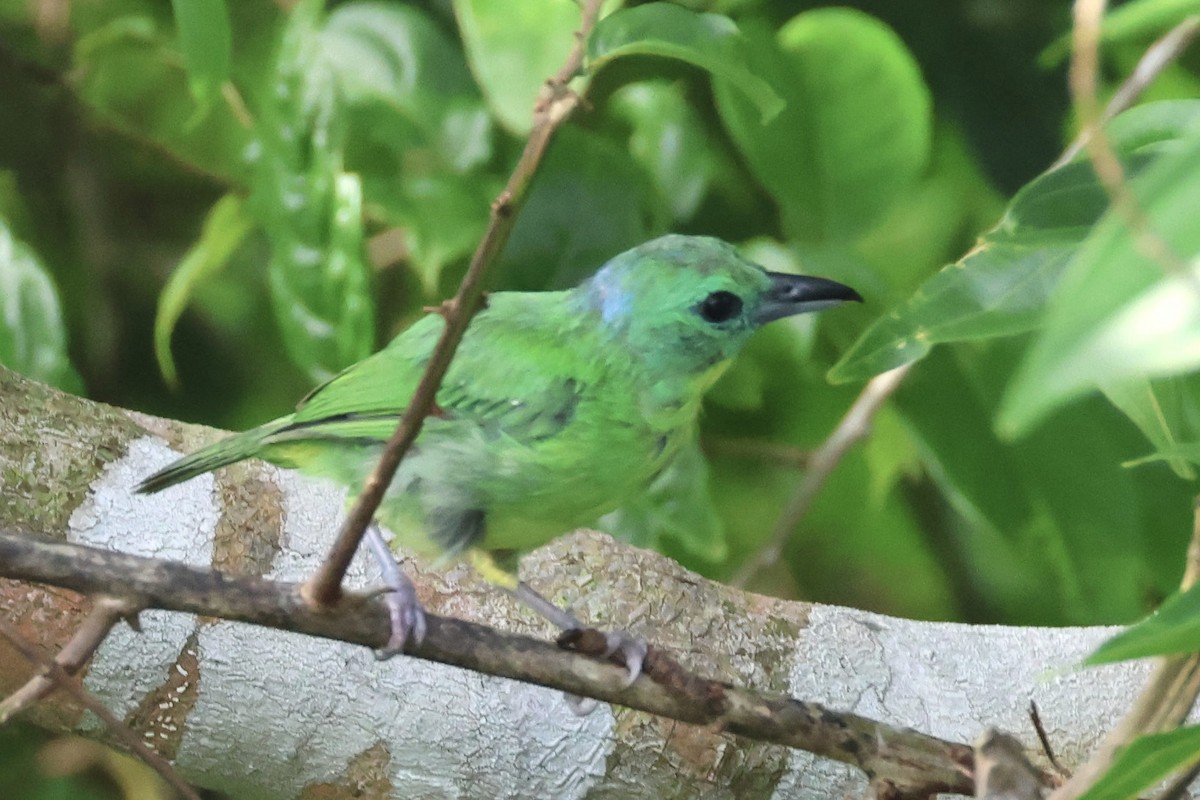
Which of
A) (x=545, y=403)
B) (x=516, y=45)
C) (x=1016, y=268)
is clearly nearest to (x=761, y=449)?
(x=516, y=45)

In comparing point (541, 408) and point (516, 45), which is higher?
point (516, 45)

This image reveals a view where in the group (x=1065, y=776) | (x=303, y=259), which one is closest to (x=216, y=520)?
(x=303, y=259)

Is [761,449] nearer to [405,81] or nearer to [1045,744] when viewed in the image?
[405,81]

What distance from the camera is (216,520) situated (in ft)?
7.07

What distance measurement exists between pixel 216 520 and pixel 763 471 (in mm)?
2160

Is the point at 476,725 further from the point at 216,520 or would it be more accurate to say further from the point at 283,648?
the point at 216,520

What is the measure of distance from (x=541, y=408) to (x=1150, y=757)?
3.85 feet

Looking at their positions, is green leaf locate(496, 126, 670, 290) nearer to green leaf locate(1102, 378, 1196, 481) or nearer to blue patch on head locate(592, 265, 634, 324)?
blue patch on head locate(592, 265, 634, 324)

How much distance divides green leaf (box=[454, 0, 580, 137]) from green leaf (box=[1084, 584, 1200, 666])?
73.1 inches

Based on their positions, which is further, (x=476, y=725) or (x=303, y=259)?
(x=303, y=259)

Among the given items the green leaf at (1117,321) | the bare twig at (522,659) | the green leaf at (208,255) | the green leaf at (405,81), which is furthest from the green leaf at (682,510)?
the green leaf at (1117,321)

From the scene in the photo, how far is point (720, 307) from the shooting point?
227cm

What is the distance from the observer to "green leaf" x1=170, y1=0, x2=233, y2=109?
68.1 inches

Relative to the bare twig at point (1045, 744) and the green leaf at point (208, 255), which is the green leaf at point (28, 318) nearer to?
the green leaf at point (208, 255)
